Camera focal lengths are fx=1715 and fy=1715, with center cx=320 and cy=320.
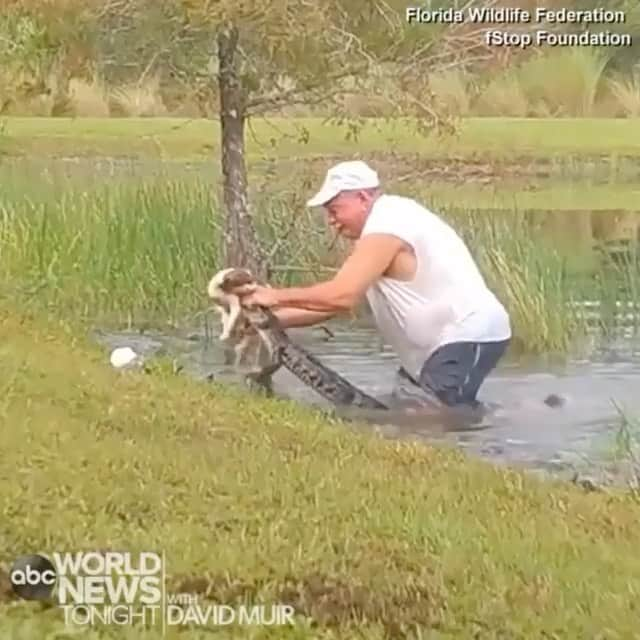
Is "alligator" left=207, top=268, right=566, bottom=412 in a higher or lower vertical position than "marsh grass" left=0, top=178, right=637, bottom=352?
lower

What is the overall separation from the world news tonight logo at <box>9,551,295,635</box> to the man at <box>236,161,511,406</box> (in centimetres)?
Result: 59

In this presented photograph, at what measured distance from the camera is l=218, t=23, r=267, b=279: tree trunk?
3.48m

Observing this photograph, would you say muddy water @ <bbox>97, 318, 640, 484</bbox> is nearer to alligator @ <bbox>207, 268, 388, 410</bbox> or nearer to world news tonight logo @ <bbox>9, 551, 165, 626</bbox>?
alligator @ <bbox>207, 268, 388, 410</bbox>

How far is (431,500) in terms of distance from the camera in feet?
11.0

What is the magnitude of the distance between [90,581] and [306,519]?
0.43 metres

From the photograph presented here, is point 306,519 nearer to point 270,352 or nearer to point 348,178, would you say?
point 270,352

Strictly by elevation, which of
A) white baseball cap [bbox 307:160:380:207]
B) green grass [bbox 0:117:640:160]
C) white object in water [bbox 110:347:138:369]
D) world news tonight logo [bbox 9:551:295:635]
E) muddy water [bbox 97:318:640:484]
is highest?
green grass [bbox 0:117:640:160]

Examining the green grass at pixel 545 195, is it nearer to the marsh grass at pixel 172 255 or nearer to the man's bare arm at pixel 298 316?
the marsh grass at pixel 172 255

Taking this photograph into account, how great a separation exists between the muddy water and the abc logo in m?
0.50

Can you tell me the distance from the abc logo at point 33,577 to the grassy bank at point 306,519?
23 millimetres

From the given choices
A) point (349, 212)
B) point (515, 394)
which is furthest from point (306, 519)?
point (349, 212)

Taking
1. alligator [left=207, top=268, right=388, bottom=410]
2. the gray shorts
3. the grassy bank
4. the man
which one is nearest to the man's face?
the man

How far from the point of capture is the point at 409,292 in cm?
352

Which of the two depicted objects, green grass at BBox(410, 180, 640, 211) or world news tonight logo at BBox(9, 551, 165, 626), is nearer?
world news tonight logo at BBox(9, 551, 165, 626)
